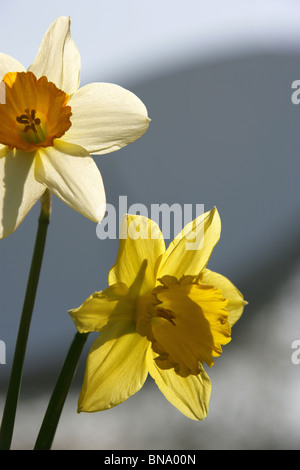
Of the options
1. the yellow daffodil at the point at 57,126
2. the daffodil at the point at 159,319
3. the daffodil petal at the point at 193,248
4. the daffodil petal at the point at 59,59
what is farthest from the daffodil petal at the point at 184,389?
the daffodil petal at the point at 59,59

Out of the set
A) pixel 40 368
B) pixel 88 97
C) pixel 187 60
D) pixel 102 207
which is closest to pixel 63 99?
pixel 88 97

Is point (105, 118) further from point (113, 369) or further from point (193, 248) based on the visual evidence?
point (113, 369)

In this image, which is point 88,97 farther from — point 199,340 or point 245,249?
point 245,249

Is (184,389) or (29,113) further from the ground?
(29,113)

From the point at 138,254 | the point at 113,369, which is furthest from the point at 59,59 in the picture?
the point at 113,369

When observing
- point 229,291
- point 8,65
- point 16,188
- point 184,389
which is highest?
point 8,65

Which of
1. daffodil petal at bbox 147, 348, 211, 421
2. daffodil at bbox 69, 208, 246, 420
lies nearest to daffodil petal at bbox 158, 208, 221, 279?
daffodil at bbox 69, 208, 246, 420
